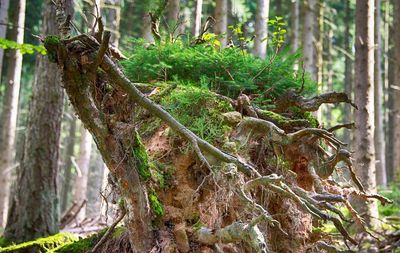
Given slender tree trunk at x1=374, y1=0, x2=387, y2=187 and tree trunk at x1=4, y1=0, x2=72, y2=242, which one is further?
slender tree trunk at x1=374, y1=0, x2=387, y2=187

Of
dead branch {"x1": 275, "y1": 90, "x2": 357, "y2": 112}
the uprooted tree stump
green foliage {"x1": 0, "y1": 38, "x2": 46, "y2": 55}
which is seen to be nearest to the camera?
the uprooted tree stump

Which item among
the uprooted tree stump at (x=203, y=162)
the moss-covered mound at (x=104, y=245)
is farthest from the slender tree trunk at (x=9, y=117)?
the uprooted tree stump at (x=203, y=162)

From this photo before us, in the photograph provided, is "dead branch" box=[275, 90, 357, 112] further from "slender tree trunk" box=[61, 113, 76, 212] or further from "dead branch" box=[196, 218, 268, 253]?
"slender tree trunk" box=[61, 113, 76, 212]

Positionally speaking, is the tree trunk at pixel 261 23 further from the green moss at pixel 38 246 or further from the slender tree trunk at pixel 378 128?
the green moss at pixel 38 246

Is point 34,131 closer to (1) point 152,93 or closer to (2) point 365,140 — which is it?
(1) point 152,93

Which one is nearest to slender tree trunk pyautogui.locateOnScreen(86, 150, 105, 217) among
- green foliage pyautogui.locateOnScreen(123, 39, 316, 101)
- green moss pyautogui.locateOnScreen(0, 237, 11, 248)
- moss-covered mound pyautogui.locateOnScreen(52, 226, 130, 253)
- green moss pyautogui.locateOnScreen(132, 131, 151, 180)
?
green moss pyautogui.locateOnScreen(0, 237, 11, 248)

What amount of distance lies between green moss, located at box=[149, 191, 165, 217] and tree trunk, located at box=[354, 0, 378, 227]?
4678mm

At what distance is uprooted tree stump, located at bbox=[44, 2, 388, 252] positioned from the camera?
3607mm

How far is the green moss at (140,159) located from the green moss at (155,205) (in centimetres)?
20

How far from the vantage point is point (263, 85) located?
5.38m

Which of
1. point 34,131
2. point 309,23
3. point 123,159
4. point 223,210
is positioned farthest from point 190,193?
point 309,23

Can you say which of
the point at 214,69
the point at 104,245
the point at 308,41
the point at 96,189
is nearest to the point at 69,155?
the point at 96,189

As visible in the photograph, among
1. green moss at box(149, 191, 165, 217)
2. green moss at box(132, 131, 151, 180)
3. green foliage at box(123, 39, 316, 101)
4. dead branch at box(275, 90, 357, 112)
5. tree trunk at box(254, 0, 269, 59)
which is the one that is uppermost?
tree trunk at box(254, 0, 269, 59)

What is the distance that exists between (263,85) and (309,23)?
886cm
